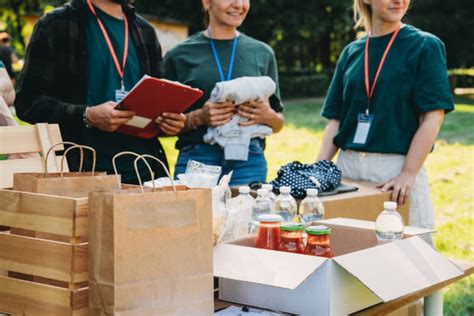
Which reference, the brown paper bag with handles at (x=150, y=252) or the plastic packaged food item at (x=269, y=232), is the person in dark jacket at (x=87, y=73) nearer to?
the plastic packaged food item at (x=269, y=232)

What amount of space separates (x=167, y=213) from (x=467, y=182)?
7561mm

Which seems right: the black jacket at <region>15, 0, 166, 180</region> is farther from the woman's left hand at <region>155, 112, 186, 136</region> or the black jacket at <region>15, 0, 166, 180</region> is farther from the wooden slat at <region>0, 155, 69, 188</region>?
the wooden slat at <region>0, 155, 69, 188</region>

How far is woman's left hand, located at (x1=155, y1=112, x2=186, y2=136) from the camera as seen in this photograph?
3246 mm

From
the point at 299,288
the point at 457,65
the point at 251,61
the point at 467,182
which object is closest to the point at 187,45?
the point at 251,61

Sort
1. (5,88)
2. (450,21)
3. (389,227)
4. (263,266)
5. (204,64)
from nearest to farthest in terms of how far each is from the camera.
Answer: (263,266)
(389,227)
(5,88)
(204,64)
(450,21)

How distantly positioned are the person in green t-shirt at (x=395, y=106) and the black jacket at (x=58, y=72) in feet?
4.28

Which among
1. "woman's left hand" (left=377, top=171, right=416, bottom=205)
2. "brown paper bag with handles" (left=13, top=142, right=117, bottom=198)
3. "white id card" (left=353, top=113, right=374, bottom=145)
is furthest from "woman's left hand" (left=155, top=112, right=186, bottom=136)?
"brown paper bag with handles" (left=13, top=142, right=117, bottom=198)

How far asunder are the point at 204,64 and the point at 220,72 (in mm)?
91

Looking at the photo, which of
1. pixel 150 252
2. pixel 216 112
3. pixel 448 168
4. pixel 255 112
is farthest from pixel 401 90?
pixel 448 168

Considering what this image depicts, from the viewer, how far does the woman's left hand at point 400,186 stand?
135 inches

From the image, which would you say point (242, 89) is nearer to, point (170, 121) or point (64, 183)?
point (170, 121)

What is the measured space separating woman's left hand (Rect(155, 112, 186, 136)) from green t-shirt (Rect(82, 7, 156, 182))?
0.61 ft

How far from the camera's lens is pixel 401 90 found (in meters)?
3.49

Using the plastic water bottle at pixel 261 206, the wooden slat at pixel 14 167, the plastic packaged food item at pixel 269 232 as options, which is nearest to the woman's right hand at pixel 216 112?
the plastic water bottle at pixel 261 206
